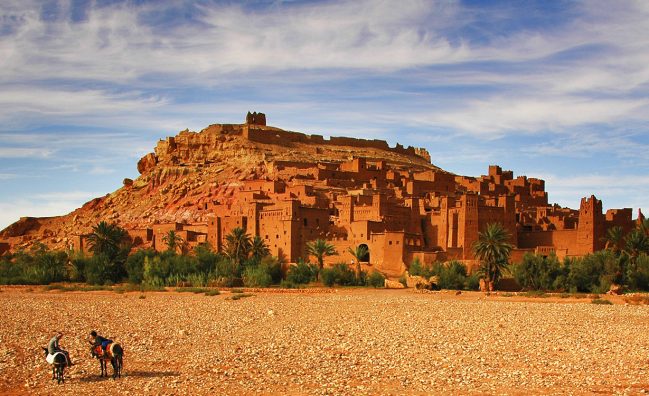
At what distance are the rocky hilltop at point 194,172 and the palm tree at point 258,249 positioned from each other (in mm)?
12417

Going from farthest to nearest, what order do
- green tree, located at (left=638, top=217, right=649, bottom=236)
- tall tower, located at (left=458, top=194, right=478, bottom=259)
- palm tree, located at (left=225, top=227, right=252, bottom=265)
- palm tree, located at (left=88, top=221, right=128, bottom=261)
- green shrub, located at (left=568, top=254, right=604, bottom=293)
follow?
1. palm tree, located at (left=88, top=221, right=128, bottom=261)
2. palm tree, located at (left=225, top=227, right=252, bottom=265)
3. tall tower, located at (left=458, top=194, right=478, bottom=259)
4. green tree, located at (left=638, top=217, right=649, bottom=236)
5. green shrub, located at (left=568, top=254, right=604, bottom=293)

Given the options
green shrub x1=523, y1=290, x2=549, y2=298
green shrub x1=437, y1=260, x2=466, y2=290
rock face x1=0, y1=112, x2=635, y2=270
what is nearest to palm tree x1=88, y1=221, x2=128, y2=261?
rock face x1=0, y1=112, x2=635, y2=270

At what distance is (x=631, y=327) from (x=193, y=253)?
109 feet

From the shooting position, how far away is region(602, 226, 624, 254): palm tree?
45.4 m

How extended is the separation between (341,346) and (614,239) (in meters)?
28.3

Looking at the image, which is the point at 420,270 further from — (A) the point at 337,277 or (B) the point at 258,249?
(B) the point at 258,249

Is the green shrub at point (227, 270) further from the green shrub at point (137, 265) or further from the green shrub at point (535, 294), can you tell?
the green shrub at point (535, 294)

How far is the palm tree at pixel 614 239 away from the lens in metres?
45.4

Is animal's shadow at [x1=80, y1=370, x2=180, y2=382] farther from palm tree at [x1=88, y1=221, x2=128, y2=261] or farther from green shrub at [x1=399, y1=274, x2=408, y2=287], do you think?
palm tree at [x1=88, y1=221, x2=128, y2=261]

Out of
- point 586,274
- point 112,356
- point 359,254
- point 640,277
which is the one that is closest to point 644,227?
point 640,277

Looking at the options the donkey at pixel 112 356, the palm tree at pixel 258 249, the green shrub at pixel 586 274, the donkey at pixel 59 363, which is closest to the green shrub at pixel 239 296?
the palm tree at pixel 258 249

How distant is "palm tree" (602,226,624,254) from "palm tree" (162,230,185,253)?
26.7 meters

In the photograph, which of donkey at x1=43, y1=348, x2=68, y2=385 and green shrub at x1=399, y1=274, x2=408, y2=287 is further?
green shrub at x1=399, y1=274, x2=408, y2=287

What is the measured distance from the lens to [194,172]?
73125 mm
